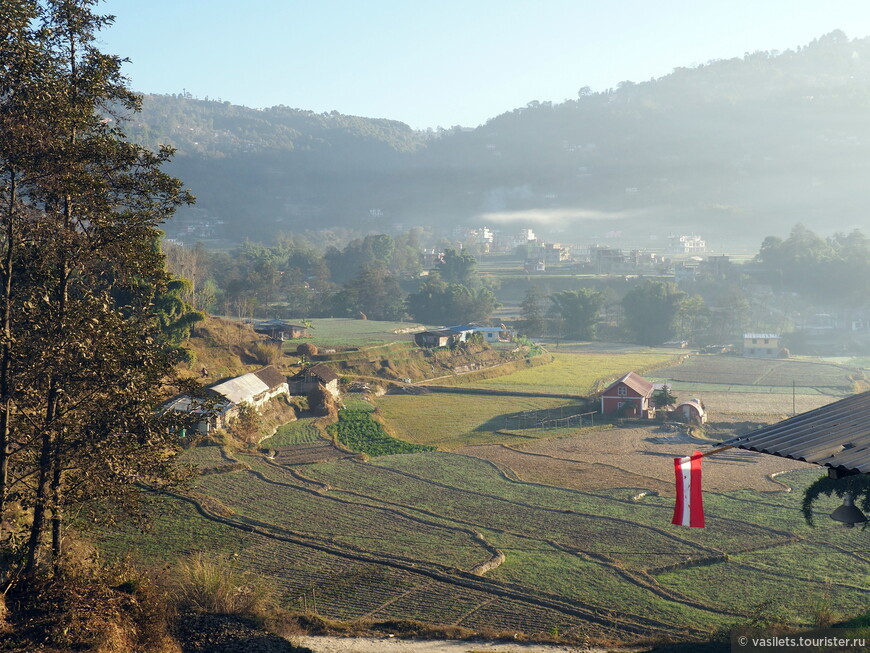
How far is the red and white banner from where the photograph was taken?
11562 mm

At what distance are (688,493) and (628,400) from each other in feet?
103

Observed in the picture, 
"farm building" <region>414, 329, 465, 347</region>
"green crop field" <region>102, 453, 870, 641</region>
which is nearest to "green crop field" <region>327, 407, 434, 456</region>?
"green crop field" <region>102, 453, 870, 641</region>

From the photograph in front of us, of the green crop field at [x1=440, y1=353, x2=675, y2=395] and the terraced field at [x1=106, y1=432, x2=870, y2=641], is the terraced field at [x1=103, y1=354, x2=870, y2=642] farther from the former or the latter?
the green crop field at [x1=440, y1=353, x2=675, y2=395]

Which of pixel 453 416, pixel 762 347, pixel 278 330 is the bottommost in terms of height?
pixel 453 416

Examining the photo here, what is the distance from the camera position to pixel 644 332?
84.2m

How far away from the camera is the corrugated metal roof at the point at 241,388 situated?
113 ft

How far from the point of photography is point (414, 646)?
14352mm

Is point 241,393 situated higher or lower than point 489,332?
lower

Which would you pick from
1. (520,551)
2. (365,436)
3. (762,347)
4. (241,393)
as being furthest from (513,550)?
(762,347)

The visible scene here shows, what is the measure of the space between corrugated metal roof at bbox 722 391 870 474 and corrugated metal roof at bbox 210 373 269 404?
26798mm

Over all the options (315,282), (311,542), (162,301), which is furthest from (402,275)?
(311,542)

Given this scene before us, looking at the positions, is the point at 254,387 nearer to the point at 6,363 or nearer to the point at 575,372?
the point at 6,363

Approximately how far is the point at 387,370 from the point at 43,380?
40.6m

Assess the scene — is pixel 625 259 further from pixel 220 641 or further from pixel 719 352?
pixel 220 641
